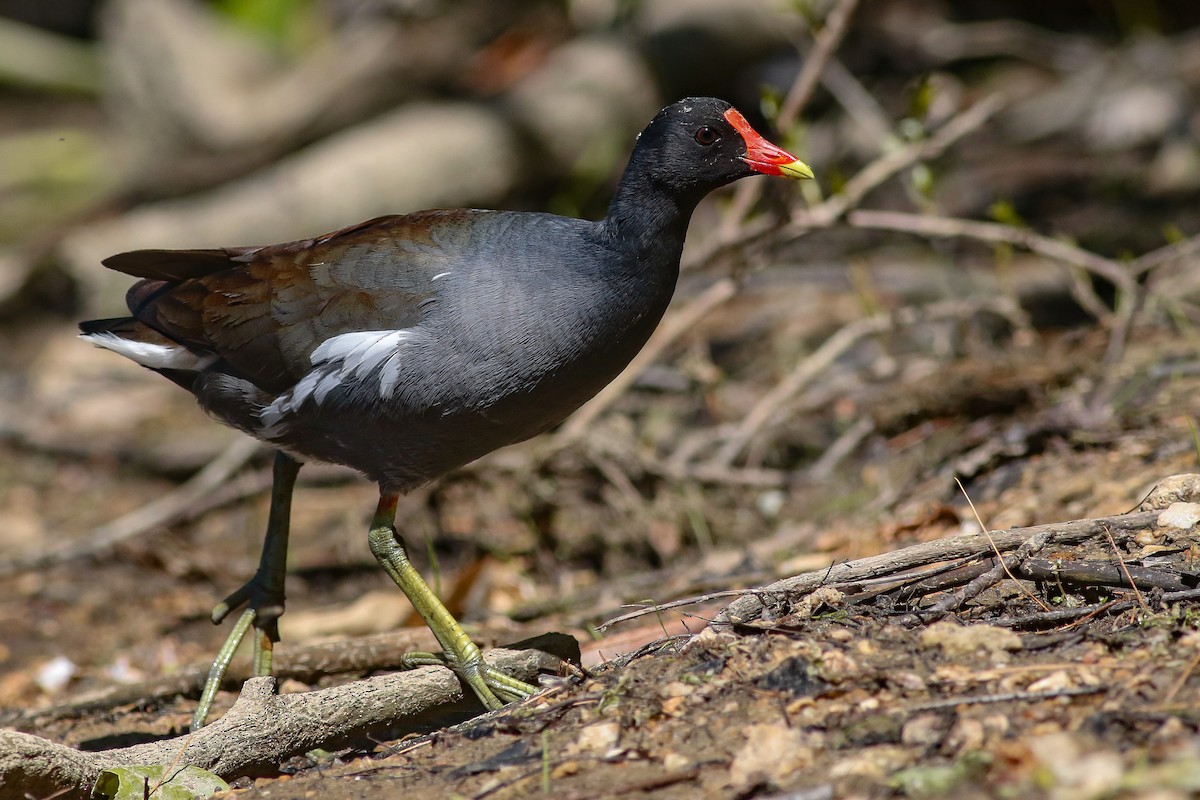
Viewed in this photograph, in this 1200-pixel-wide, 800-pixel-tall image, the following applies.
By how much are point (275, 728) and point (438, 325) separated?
3.58 feet

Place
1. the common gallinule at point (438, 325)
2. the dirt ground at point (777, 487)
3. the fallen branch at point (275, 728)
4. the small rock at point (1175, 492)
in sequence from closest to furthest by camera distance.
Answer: the dirt ground at point (777, 487) → the fallen branch at point (275, 728) → the small rock at point (1175, 492) → the common gallinule at point (438, 325)

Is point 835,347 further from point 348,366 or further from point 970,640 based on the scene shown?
point 970,640

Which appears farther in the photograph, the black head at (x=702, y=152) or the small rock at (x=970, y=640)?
the black head at (x=702, y=152)

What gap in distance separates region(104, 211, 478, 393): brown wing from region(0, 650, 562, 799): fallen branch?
935 millimetres

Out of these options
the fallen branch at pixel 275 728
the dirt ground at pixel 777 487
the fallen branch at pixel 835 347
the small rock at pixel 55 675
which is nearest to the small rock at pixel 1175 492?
the dirt ground at pixel 777 487

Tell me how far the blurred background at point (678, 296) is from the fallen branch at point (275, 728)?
2.29 feet

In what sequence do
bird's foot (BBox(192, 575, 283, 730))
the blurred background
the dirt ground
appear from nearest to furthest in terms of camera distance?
the dirt ground → bird's foot (BBox(192, 575, 283, 730)) → the blurred background

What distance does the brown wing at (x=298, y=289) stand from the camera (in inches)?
138

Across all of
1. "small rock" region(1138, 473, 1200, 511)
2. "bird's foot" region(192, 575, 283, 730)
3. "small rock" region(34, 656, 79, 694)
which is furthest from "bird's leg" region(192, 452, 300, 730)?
"small rock" region(1138, 473, 1200, 511)

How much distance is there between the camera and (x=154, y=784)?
2.82 metres

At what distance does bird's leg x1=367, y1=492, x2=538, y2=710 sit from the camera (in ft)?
10.6

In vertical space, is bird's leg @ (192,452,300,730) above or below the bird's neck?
below

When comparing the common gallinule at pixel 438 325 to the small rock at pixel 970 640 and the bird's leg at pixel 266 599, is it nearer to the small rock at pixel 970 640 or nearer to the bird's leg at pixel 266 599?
the bird's leg at pixel 266 599

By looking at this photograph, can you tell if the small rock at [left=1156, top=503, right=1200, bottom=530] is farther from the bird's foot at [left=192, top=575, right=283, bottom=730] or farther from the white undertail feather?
the white undertail feather
